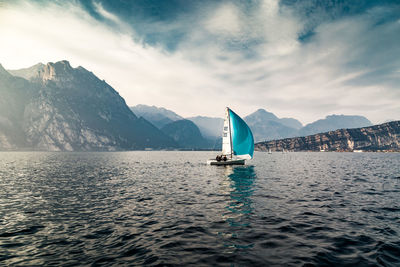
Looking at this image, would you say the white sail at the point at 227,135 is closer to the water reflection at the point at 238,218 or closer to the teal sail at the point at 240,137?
the teal sail at the point at 240,137

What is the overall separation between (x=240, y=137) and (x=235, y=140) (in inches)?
62.7

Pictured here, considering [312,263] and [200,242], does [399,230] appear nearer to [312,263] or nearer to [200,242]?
[312,263]

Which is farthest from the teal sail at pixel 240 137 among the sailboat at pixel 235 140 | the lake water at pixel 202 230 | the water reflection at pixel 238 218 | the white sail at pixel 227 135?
the lake water at pixel 202 230

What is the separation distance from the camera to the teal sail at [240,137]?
183ft

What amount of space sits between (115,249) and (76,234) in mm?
3637

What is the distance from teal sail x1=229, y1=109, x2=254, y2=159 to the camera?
55688mm

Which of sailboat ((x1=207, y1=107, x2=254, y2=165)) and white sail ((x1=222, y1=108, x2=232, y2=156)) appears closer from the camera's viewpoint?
sailboat ((x1=207, y1=107, x2=254, y2=165))

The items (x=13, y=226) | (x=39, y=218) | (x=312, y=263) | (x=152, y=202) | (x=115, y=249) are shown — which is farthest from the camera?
(x=152, y=202)

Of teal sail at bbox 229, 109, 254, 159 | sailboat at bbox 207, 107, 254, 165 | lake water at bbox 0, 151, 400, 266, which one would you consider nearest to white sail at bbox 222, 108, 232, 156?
sailboat at bbox 207, 107, 254, 165

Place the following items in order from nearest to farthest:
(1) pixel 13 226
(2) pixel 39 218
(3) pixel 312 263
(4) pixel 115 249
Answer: (3) pixel 312 263 < (4) pixel 115 249 < (1) pixel 13 226 < (2) pixel 39 218

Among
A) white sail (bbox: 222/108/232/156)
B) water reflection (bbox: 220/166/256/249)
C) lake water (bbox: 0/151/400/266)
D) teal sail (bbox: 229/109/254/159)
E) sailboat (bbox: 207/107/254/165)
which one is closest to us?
lake water (bbox: 0/151/400/266)

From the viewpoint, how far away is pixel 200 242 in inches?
416

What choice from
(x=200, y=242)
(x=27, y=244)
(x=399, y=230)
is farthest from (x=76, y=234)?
(x=399, y=230)

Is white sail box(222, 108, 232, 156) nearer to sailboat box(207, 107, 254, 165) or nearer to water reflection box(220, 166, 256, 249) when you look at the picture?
sailboat box(207, 107, 254, 165)
